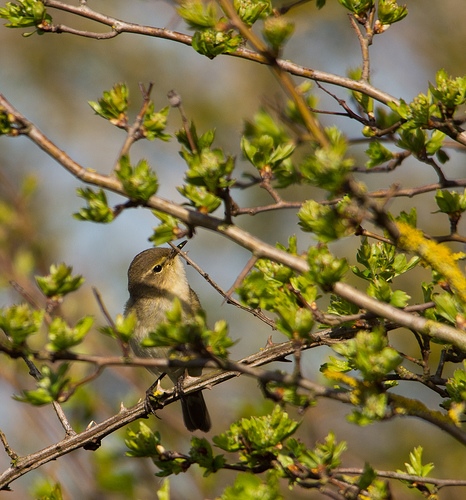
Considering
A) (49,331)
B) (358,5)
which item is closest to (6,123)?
(49,331)

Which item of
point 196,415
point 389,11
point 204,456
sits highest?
point 389,11

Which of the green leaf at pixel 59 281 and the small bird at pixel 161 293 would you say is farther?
the small bird at pixel 161 293

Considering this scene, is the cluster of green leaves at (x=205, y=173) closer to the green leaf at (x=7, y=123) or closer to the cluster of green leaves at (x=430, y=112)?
the green leaf at (x=7, y=123)

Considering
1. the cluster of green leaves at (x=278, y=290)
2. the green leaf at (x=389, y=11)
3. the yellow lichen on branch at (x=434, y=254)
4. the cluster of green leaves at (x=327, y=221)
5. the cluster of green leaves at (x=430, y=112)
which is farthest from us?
the green leaf at (x=389, y=11)

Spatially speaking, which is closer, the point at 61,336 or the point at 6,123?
the point at 61,336

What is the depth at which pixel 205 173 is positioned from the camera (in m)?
2.31

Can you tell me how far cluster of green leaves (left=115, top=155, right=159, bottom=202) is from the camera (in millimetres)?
2260

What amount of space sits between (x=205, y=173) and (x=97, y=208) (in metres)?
0.37

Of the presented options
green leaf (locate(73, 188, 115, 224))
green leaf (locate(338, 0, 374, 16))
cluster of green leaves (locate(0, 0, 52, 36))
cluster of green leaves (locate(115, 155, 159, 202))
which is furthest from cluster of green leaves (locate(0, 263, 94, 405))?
green leaf (locate(338, 0, 374, 16))

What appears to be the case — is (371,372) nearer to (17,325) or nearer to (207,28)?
(17,325)

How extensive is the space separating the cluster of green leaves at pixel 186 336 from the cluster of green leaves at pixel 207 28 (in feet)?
3.21

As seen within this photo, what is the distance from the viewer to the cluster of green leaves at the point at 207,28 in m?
2.50

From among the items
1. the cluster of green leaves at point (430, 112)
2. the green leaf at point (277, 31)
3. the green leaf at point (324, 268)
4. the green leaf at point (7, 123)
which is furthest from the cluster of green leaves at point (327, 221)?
the green leaf at point (7, 123)

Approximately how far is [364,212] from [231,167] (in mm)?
458
